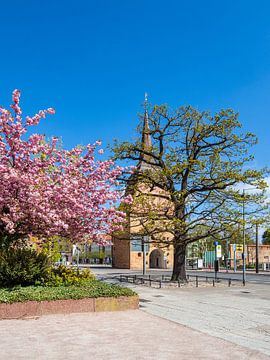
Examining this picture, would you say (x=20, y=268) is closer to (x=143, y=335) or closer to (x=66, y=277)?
(x=66, y=277)

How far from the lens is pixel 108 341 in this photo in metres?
8.63

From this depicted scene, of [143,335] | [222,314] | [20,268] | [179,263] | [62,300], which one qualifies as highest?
[20,268]

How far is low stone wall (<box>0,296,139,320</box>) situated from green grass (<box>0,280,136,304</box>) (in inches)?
4.3

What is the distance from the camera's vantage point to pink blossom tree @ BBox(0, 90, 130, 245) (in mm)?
12516

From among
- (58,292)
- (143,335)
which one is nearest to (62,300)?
(58,292)

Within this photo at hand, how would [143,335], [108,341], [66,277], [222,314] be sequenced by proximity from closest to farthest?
[108,341]
[143,335]
[222,314]
[66,277]

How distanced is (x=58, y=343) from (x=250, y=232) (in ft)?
62.0

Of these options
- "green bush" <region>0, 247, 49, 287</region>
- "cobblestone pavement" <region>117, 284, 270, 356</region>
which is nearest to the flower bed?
"green bush" <region>0, 247, 49, 287</region>

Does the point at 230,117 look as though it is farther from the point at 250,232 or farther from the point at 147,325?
the point at 147,325

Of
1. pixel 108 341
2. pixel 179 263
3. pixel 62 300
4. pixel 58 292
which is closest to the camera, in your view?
pixel 108 341

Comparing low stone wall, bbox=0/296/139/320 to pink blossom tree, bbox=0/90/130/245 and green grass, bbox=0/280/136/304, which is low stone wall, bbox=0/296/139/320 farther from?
pink blossom tree, bbox=0/90/130/245

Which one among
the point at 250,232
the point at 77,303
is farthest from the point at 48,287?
the point at 250,232

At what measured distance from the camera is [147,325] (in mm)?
10648

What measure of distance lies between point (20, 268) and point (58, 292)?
5.05ft
